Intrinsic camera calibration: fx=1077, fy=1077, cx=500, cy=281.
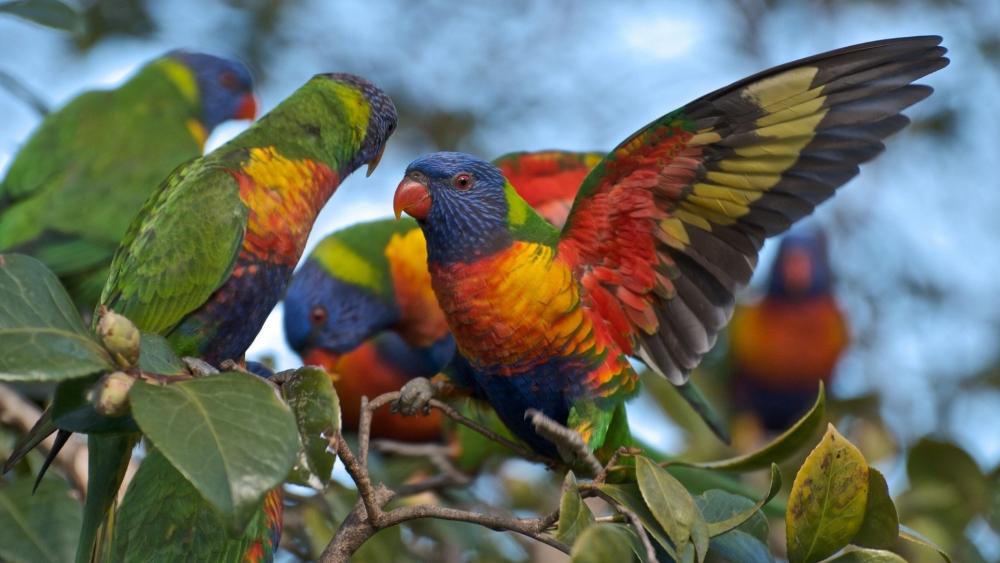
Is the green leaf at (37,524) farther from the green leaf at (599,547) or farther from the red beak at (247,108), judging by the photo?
the red beak at (247,108)

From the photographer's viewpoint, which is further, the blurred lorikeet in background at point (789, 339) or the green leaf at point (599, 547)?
the blurred lorikeet in background at point (789, 339)

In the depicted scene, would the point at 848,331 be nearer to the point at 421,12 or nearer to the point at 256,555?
the point at 421,12

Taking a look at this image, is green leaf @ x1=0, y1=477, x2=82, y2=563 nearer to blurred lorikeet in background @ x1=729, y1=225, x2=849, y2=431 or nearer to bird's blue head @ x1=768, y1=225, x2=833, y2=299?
blurred lorikeet in background @ x1=729, y1=225, x2=849, y2=431

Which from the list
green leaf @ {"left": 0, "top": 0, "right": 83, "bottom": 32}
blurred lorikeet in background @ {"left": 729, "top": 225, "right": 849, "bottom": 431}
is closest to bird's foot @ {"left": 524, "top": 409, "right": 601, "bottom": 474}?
green leaf @ {"left": 0, "top": 0, "right": 83, "bottom": 32}

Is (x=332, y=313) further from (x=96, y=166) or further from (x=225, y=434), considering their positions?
(x=225, y=434)

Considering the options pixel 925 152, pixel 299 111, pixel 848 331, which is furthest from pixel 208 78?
pixel 925 152

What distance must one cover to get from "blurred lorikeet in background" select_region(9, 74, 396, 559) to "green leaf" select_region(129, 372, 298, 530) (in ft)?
2.20

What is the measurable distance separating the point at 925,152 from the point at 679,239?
3817mm

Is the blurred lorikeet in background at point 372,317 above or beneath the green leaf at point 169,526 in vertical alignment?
beneath

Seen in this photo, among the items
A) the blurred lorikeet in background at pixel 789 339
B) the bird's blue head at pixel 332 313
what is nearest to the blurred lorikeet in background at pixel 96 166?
the bird's blue head at pixel 332 313

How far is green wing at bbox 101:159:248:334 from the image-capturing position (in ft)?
5.70

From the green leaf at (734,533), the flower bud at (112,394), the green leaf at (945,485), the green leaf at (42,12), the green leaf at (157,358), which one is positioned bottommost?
the green leaf at (945,485)

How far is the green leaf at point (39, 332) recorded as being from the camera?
0.96 m

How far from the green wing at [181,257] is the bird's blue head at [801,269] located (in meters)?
3.04
